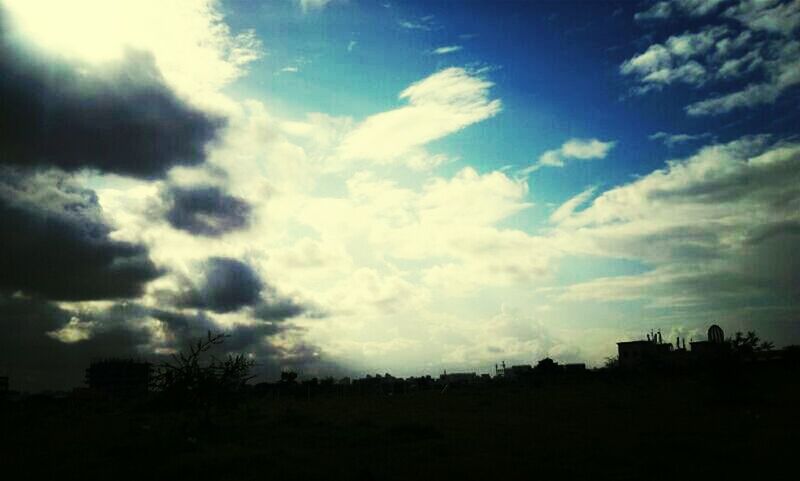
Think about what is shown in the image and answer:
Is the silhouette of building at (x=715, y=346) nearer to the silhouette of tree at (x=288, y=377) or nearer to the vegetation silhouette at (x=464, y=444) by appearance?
the vegetation silhouette at (x=464, y=444)

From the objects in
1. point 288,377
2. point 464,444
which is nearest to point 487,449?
point 464,444

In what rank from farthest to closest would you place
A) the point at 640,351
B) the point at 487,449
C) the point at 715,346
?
the point at 640,351, the point at 715,346, the point at 487,449

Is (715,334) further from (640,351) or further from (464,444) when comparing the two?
(640,351)

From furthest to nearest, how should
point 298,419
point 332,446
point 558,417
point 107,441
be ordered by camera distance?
point 298,419 < point 558,417 < point 107,441 < point 332,446

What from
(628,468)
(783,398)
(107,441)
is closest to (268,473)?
(628,468)

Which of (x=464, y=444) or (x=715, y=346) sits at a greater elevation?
(x=715, y=346)

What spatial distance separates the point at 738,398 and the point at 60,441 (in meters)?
44.2

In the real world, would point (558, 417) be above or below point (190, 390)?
below

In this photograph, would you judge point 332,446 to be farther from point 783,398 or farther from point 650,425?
point 783,398

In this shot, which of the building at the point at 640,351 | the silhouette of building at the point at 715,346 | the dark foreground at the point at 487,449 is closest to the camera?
the dark foreground at the point at 487,449

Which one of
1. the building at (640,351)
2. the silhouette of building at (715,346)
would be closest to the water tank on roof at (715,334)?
the silhouette of building at (715,346)

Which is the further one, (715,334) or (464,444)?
(715,334)

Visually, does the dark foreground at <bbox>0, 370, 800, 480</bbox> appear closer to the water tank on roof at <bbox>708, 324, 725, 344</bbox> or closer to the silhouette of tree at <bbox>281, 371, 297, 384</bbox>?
the water tank on roof at <bbox>708, 324, 725, 344</bbox>

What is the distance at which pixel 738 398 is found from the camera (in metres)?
36.0
